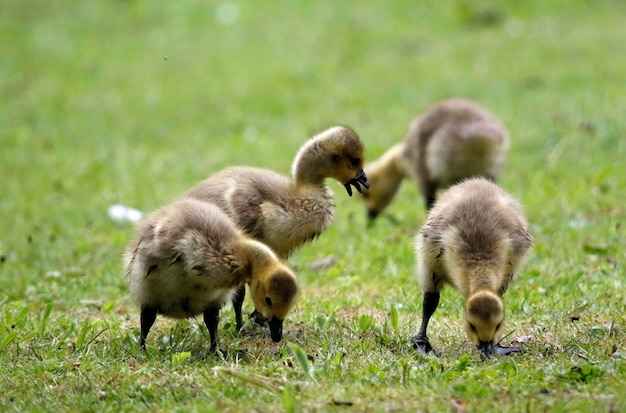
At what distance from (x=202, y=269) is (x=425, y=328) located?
1278mm

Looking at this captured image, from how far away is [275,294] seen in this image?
491 cm

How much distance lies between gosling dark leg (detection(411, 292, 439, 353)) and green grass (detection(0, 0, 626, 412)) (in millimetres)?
100

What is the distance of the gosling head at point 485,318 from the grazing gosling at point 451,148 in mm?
4132

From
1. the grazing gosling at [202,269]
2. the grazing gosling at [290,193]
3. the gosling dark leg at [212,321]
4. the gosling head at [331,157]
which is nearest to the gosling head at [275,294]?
the grazing gosling at [202,269]

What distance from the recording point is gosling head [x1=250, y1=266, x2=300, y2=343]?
193 inches

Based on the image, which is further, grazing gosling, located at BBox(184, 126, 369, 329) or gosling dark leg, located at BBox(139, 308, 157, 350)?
grazing gosling, located at BBox(184, 126, 369, 329)

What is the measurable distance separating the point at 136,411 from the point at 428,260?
1868 mm

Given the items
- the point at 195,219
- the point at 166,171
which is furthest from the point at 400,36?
the point at 195,219

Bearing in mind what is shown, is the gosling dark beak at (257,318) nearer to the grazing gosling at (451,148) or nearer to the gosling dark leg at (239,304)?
the gosling dark leg at (239,304)

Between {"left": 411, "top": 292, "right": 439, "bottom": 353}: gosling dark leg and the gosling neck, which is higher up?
the gosling neck

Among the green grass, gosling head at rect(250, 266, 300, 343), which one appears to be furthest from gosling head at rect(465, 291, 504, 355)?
gosling head at rect(250, 266, 300, 343)

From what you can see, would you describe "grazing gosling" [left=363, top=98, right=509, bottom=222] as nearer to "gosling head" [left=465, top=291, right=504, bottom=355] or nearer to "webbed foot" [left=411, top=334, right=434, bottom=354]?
"webbed foot" [left=411, top=334, right=434, bottom=354]

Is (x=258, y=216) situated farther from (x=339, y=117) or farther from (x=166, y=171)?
(x=339, y=117)

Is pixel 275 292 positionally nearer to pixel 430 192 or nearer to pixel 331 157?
pixel 331 157
